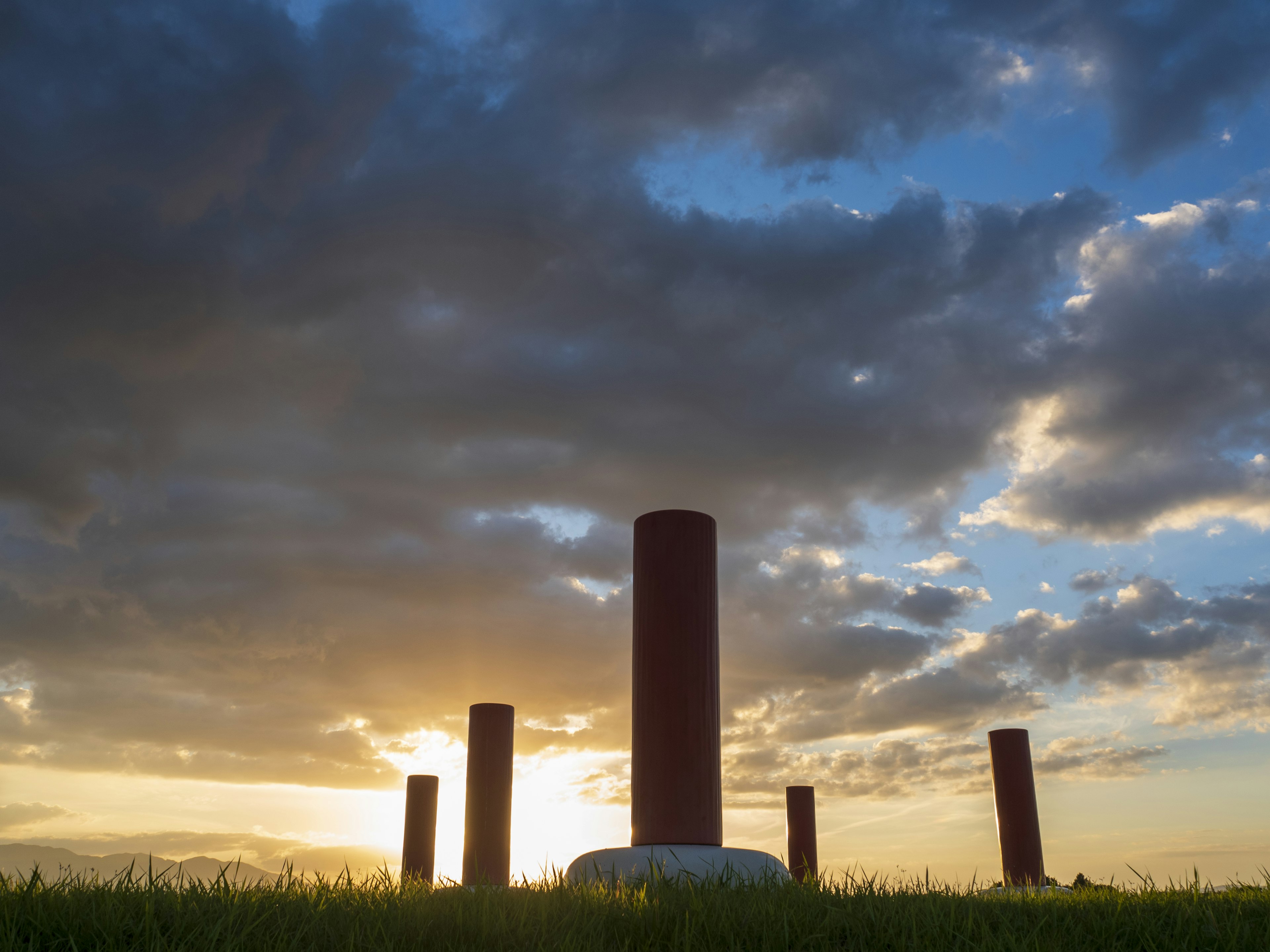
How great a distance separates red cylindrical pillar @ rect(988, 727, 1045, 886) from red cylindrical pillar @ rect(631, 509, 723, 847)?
28.6 ft

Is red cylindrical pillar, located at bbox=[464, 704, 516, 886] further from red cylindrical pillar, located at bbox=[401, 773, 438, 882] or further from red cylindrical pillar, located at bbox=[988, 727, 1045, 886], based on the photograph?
red cylindrical pillar, located at bbox=[988, 727, 1045, 886]

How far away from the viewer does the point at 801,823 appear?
1983 cm

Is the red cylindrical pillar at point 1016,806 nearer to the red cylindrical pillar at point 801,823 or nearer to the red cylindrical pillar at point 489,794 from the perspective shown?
the red cylindrical pillar at point 801,823

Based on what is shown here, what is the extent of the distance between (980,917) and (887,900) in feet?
2.05

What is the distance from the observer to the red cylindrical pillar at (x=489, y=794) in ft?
47.7

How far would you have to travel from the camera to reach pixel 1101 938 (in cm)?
551

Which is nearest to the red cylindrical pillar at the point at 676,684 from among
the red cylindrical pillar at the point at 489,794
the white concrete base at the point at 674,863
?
the white concrete base at the point at 674,863

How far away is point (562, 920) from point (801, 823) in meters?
15.8

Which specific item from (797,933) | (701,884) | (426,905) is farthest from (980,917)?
(426,905)

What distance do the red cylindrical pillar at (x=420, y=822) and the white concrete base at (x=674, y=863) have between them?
11297 millimetres

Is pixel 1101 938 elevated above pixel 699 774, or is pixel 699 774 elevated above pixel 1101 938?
pixel 699 774

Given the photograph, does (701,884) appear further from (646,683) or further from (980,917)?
(646,683)

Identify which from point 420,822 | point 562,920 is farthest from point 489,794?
point 562,920

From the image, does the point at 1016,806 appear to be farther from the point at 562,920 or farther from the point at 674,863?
the point at 562,920
